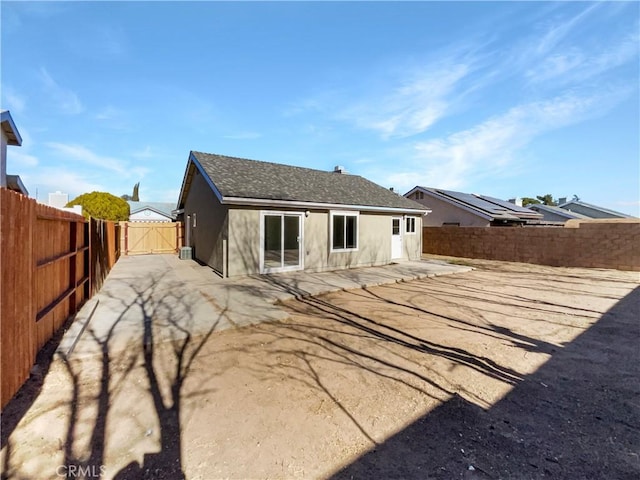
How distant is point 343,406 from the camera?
2945 millimetres

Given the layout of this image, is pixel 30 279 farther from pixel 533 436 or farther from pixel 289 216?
pixel 289 216

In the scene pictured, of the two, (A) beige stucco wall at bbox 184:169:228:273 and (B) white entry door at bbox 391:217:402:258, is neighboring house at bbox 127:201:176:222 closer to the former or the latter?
(A) beige stucco wall at bbox 184:169:228:273

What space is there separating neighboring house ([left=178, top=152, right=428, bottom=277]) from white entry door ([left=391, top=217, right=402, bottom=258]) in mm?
50

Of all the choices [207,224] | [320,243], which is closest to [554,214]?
[320,243]

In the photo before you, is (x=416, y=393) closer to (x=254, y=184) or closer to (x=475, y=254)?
(x=254, y=184)

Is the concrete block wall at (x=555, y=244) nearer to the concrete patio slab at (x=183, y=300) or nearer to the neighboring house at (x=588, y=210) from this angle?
the concrete patio slab at (x=183, y=300)

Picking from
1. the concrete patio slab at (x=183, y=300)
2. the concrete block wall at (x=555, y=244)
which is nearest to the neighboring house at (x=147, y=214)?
the concrete patio slab at (x=183, y=300)

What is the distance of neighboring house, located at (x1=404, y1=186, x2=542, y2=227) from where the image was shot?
60.6 ft

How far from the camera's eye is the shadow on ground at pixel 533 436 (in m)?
2.14

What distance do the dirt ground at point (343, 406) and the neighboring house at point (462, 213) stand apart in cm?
1407

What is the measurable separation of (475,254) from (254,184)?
13256 millimetres

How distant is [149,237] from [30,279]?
52.3 ft

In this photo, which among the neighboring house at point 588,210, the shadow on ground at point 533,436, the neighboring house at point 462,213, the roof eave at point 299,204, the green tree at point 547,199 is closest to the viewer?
the shadow on ground at point 533,436

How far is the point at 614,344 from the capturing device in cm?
471
